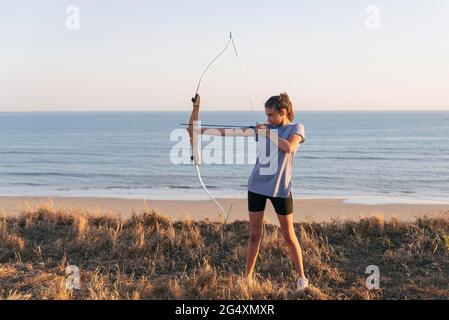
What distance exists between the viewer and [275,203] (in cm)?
408

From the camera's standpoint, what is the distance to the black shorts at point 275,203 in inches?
159

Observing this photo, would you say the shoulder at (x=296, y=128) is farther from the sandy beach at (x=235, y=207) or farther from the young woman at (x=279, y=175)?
the sandy beach at (x=235, y=207)

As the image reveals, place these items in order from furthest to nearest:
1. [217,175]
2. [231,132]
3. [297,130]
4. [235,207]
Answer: [217,175] < [235,207] < [231,132] < [297,130]

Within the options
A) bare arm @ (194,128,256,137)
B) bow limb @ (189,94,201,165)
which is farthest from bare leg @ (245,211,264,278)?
bow limb @ (189,94,201,165)

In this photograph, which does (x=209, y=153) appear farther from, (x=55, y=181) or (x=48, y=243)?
(x=48, y=243)

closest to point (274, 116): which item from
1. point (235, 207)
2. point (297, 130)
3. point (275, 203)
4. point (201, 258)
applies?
point (297, 130)

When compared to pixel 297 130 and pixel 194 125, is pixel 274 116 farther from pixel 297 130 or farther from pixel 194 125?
pixel 194 125

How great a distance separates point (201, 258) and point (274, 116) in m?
1.97

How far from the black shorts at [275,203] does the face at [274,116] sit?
634 millimetres

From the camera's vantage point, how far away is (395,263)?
5059 mm

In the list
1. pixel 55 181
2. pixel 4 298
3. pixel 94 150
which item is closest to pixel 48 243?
pixel 4 298

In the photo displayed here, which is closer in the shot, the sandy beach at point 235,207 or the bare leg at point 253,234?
the bare leg at point 253,234

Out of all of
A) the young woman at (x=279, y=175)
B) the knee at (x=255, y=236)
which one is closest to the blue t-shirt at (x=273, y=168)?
the young woman at (x=279, y=175)

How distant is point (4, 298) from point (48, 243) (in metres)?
1.89
